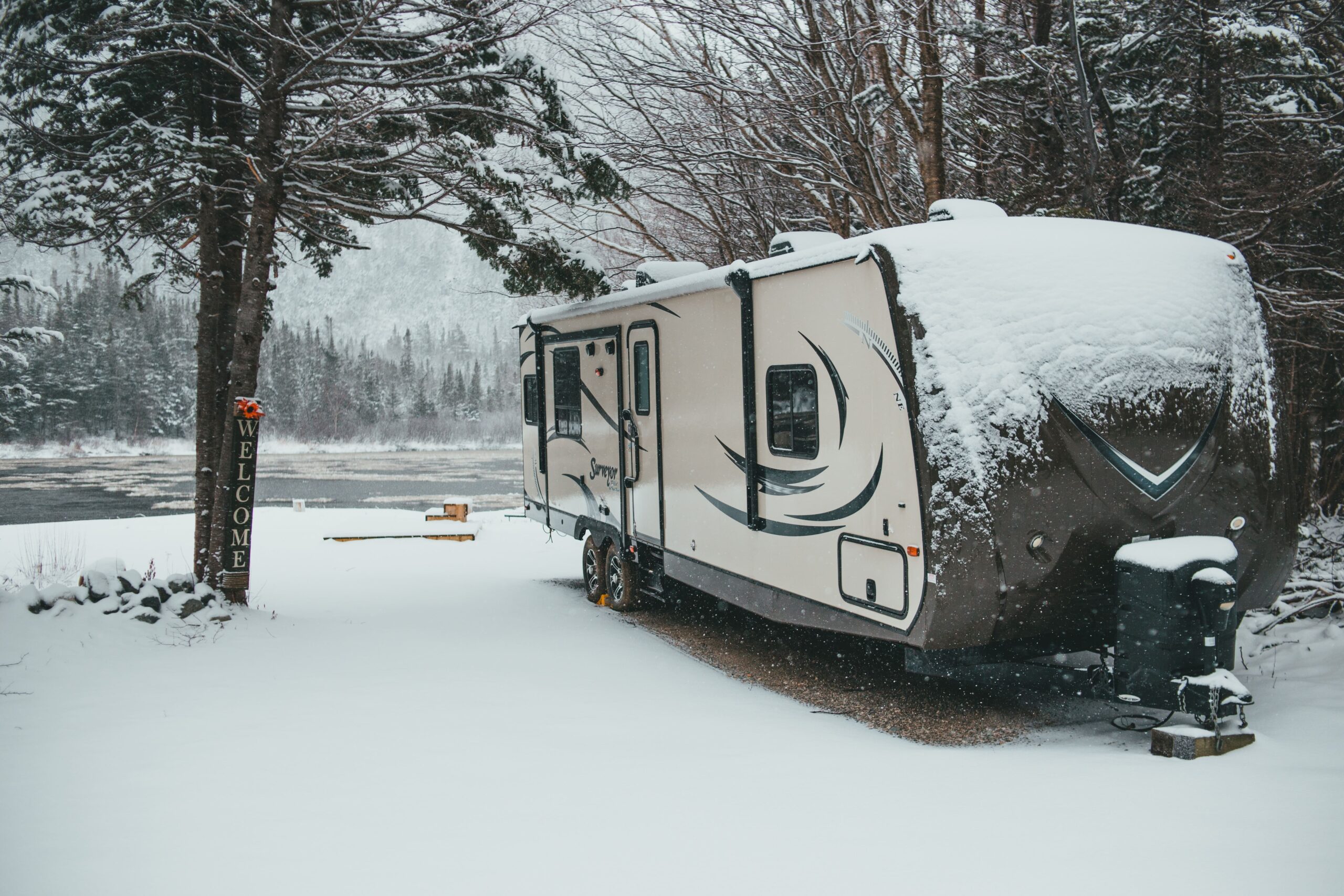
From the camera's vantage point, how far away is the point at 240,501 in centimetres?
924

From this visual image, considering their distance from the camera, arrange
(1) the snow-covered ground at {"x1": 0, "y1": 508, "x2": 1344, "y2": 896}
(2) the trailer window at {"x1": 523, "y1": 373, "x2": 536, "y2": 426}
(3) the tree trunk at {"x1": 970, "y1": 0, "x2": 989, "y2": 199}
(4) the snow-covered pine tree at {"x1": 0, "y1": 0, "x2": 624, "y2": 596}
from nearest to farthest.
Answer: (1) the snow-covered ground at {"x1": 0, "y1": 508, "x2": 1344, "y2": 896} < (4) the snow-covered pine tree at {"x1": 0, "y1": 0, "x2": 624, "y2": 596} < (3) the tree trunk at {"x1": 970, "y1": 0, "x2": 989, "y2": 199} < (2) the trailer window at {"x1": 523, "y1": 373, "x2": 536, "y2": 426}

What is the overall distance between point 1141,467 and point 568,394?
6553 mm

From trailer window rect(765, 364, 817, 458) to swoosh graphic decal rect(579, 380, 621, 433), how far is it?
2820mm

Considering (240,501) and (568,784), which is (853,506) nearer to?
(568,784)

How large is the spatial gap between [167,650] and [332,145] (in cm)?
497

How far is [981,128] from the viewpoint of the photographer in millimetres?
11781

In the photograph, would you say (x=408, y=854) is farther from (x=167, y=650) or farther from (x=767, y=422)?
(x=167, y=650)

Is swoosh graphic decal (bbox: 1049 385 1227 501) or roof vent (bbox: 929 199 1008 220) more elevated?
roof vent (bbox: 929 199 1008 220)

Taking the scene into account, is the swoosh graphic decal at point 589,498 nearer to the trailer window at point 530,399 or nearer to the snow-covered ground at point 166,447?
the trailer window at point 530,399

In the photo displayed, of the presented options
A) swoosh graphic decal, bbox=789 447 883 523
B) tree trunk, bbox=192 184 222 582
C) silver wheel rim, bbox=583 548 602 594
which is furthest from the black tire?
swoosh graphic decal, bbox=789 447 883 523

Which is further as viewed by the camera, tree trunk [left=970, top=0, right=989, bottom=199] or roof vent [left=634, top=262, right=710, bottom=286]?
tree trunk [left=970, top=0, right=989, bottom=199]

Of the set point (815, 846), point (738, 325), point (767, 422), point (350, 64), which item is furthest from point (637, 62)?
point (815, 846)

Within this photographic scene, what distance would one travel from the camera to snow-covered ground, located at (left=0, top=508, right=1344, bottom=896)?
376 centimetres

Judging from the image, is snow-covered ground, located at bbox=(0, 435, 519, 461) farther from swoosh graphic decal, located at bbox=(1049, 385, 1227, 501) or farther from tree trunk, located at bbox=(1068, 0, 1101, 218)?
swoosh graphic decal, located at bbox=(1049, 385, 1227, 501)
